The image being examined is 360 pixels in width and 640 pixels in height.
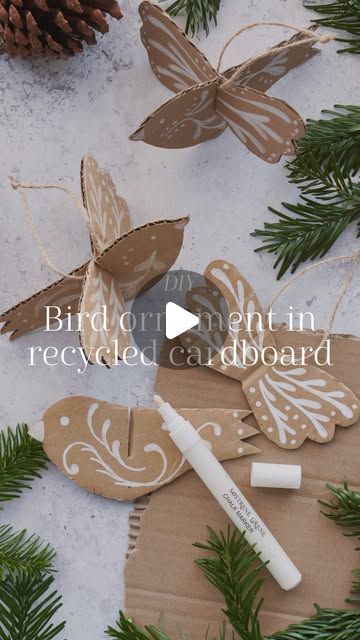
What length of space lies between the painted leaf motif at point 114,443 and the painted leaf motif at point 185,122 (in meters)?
0.25

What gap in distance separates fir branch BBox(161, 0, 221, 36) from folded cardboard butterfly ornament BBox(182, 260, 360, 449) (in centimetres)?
24

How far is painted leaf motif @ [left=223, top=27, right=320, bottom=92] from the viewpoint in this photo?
2.24ft

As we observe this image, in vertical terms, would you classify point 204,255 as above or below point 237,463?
above

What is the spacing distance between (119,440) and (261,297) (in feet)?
0.63

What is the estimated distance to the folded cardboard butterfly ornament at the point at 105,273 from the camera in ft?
2.02

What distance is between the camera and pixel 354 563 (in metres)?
0.67

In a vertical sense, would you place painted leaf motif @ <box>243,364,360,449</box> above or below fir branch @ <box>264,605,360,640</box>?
above

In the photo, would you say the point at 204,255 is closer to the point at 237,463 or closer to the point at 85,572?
the point at 237,463

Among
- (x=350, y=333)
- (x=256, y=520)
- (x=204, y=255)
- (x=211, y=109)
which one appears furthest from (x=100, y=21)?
(x=256, y=520)

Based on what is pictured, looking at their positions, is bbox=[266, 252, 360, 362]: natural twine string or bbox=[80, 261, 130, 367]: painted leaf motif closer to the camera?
bbox=[80, 261, 130, 367]: painted leaf motif

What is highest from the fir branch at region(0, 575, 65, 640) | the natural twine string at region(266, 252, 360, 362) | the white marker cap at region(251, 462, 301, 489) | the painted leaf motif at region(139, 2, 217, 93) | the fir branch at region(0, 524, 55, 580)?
the painted leaf motif at region(139, 2, 217, 93)

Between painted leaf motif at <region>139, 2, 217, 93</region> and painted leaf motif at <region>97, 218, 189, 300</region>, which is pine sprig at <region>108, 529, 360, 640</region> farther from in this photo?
painted leaf motif at <region>139, 2, 217, 93</region>

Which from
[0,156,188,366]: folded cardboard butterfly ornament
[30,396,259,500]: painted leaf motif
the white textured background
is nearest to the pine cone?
the white textured background

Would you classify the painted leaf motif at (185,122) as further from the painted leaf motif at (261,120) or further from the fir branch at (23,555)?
the fir branch at (23,555)
